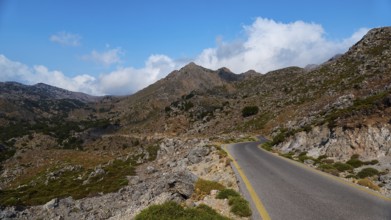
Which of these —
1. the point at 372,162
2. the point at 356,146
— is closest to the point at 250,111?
the point at 356,146

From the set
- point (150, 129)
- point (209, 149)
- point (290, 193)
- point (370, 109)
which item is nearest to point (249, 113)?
point (150, 129)

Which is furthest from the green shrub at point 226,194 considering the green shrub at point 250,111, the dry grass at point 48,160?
the green shrub at point 250,111

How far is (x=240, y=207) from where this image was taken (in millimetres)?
12305

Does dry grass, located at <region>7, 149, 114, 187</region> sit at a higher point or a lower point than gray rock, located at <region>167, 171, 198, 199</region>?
lower

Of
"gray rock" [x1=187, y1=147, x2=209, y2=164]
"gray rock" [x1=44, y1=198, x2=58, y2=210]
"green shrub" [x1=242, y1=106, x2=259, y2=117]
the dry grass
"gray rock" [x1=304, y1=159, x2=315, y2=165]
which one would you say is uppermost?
"green shrub" [x1=242, y1=106, x2=259, y2=117]

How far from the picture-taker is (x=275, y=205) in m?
12.9

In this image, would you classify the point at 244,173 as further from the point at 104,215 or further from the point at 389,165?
the point at 104,215

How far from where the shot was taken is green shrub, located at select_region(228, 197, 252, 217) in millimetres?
11986

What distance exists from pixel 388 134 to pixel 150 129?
13390 cm

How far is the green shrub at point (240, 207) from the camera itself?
12.0 meters

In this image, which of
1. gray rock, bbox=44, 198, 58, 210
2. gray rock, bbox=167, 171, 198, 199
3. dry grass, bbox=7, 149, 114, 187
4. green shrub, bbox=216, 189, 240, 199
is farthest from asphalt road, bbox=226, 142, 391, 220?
dry grass, bbox=7, 149, 114, 187

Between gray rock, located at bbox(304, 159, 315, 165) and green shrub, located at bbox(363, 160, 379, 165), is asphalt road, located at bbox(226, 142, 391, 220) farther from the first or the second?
gray rock, located at bbox(304, 159, 315, 165)

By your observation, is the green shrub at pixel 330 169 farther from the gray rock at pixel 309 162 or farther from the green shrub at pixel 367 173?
the gray rock at pixel 309 162

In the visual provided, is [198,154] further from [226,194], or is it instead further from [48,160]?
[48,160]
